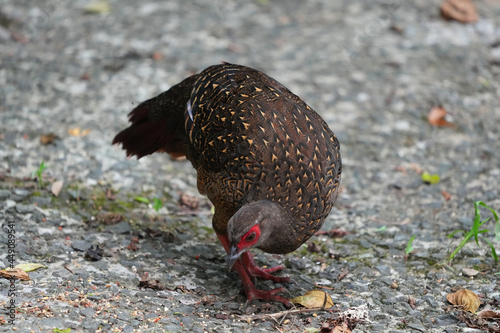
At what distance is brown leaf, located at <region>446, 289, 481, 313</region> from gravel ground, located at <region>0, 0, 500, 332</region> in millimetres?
96

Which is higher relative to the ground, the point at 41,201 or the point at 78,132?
the point at 78,132

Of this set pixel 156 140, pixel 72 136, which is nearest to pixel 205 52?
pixel 72 136

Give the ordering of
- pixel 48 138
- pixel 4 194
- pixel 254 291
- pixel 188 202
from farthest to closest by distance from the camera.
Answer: pixel 48 138 → pixel 188 202 → pixel 4 194 → pixel 254 291

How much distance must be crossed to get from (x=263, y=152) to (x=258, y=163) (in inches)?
3.2

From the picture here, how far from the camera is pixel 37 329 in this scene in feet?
10.8

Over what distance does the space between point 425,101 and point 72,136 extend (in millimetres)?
3946

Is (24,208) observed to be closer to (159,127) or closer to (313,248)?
(159,127)

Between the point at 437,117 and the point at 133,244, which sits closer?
the point at 133,244

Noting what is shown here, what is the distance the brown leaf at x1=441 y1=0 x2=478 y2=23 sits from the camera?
330 inches

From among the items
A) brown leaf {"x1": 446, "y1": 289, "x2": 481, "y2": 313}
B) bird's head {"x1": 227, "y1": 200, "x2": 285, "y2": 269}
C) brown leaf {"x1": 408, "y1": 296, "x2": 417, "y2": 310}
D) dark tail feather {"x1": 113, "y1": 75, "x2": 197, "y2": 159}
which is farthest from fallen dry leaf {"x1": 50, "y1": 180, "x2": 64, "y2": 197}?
brown leaf {"x1": 446, "y1": 289, "x2": 481, "y2": 313}

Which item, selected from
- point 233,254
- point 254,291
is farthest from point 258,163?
point 254,291

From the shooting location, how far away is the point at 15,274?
3.78 m

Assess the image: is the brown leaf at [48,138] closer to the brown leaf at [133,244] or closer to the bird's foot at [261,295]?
the brown leaf at [133,244]

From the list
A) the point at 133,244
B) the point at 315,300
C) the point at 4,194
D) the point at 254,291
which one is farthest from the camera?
the point at 4,194
